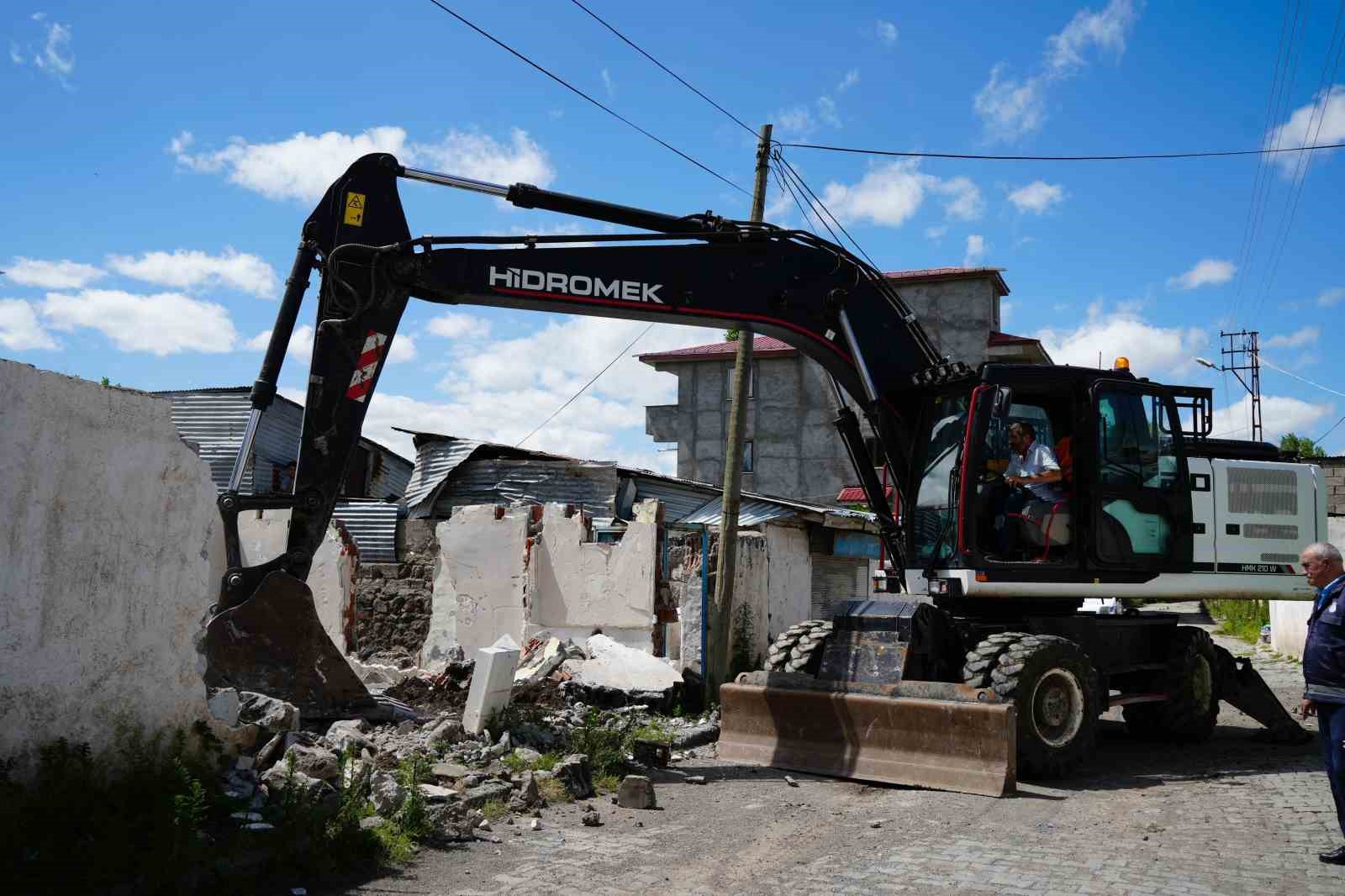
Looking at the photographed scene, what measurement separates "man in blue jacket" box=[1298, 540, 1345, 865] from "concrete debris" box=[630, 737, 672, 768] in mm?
4626

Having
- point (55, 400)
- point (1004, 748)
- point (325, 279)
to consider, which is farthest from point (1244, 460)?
point (55, 400)

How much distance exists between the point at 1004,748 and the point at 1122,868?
6.24 ft

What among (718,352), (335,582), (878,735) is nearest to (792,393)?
(718,352)

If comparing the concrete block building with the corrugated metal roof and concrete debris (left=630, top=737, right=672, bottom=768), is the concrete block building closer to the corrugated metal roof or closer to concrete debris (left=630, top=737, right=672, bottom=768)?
the corrugated metal roof

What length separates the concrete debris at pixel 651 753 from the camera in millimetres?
9008

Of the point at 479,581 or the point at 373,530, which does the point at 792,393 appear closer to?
the point at 373,530

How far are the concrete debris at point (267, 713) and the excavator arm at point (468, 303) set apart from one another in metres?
0.51

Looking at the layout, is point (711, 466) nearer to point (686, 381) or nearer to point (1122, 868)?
point (686, 381)

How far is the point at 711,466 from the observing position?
131 feet

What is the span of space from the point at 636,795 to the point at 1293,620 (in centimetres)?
1481

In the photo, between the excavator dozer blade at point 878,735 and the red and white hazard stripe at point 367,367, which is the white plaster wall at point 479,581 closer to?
the excavator dozer blade at point 878,735

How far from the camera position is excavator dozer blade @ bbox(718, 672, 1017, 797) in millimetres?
7891

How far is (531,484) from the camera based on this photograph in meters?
18.2

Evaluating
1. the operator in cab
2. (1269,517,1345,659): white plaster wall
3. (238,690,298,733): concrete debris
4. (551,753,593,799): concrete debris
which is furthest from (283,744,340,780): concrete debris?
(1269,517,1345,659): white plaster wall
